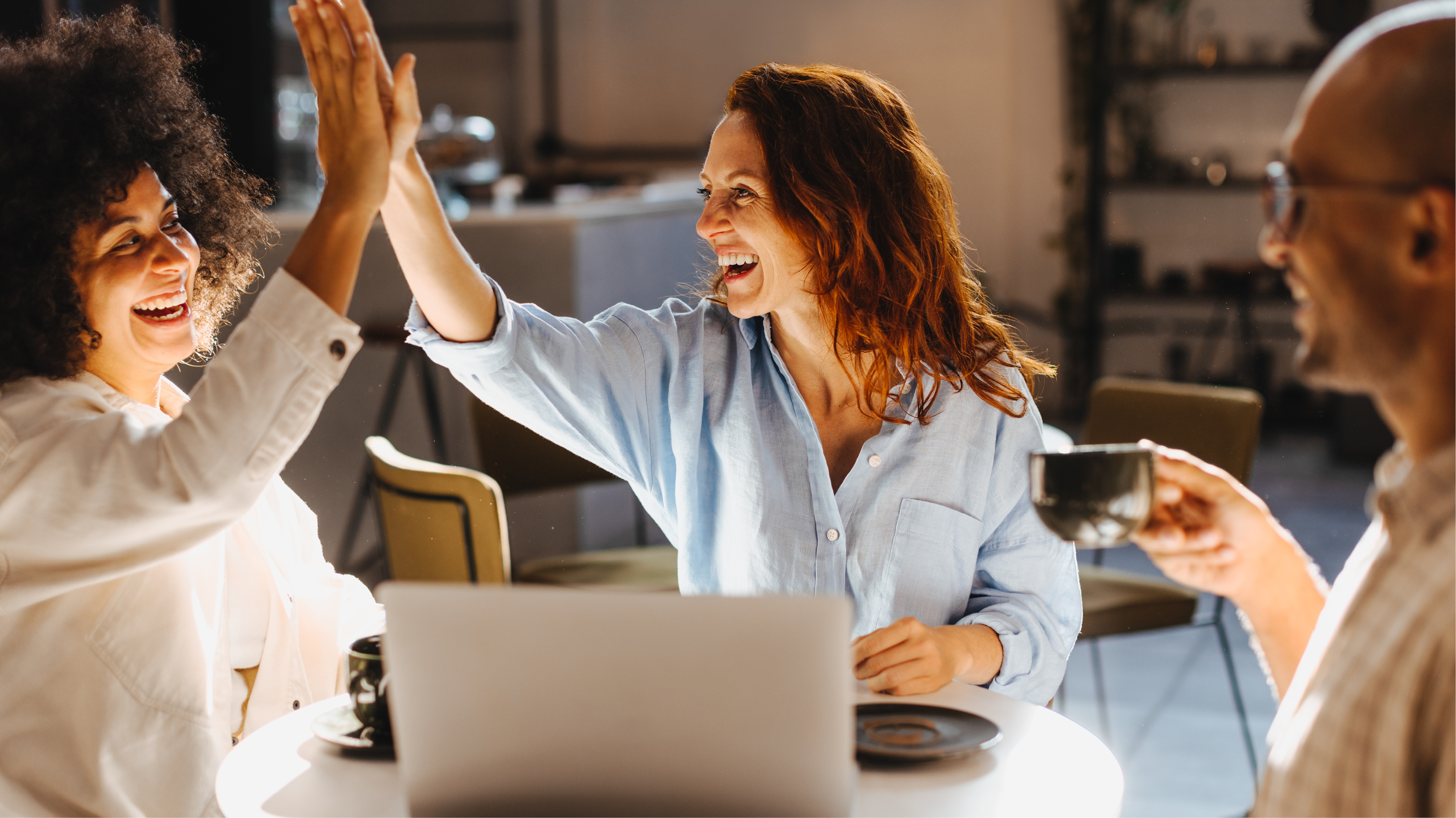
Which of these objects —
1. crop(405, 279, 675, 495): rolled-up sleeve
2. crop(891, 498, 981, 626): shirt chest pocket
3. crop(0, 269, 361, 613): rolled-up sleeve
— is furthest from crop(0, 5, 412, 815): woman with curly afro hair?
crop(891, 498, 981, 626): shirt chest pocket

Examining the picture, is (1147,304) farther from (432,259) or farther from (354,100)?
(354,100)

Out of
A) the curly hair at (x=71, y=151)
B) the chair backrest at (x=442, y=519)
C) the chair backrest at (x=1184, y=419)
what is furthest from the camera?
the chair backrest at (x=1184, y=419)

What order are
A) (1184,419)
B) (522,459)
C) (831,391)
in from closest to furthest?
(831,391) < (1184,419) < (522,459)

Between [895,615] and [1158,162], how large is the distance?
18.7 ft

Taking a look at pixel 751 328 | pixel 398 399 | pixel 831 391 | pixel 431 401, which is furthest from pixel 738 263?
pixel 398 399

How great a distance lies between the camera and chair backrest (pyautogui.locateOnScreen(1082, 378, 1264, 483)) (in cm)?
259

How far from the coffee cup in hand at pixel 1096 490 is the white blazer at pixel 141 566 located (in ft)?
1.96

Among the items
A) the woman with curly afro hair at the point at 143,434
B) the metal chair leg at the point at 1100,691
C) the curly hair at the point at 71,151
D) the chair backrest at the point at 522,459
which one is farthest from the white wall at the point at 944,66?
the woman with curly afro hair at the point at 143,434

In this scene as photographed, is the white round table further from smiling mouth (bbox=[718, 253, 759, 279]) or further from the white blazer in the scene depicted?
smiling mouth (bbox=[718, 253, 759, 279])

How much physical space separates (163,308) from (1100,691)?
8.31 ft

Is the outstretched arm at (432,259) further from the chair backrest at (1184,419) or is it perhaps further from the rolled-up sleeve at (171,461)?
the chair backrest at (1184,419)

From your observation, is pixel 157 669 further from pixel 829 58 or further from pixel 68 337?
pixel 829 58

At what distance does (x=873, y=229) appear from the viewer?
160 centimetres

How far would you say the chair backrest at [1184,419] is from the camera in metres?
2.59
